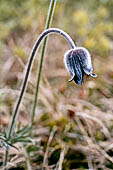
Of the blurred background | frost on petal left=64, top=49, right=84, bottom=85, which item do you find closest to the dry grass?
the blurred background

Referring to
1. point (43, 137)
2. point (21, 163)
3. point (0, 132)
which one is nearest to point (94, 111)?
point (43, 137)

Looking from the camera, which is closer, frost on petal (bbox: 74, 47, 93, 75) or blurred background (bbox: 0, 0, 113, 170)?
frost on petal (bbox: 74, 47, 93, 75)

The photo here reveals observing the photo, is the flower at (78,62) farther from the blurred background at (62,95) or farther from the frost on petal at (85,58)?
the blurred background at (62,95)

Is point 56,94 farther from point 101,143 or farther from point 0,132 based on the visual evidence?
point 0,132

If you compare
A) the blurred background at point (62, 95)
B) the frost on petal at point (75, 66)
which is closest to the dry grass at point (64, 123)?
the blurred background at point (62, 95)

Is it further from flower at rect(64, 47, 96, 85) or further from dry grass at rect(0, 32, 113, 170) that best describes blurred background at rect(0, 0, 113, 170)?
flower at rect(64, 47, 96, 85)

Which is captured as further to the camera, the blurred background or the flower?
the blurred background

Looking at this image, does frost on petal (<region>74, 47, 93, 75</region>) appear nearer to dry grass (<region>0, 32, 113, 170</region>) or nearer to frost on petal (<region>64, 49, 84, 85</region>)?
frost on petal (<region>64, 49, 84, 85</region>)

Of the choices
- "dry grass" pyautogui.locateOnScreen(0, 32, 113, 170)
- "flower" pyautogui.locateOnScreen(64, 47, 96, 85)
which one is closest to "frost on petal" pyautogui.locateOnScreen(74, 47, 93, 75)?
"flower" pyautogui.locateOnScreen(64, 47, 96, 85)

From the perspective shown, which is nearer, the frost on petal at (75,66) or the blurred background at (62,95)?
the frost on petal at (75,66)
